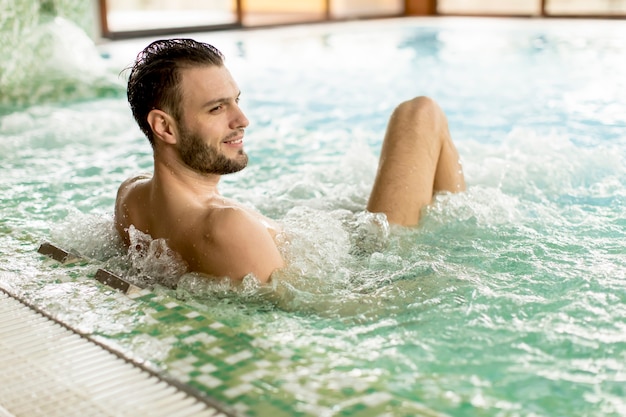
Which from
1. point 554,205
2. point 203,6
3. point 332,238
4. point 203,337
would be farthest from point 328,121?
point 203,6

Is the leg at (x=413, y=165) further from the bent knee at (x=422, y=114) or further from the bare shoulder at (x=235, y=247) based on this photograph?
the bare shoulder at (x=235, y=247)

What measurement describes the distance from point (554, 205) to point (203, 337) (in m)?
2.19

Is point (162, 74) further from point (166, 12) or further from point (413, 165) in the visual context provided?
point (166, 12)

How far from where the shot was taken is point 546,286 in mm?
2705

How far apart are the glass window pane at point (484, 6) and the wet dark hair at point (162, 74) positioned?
12397mm

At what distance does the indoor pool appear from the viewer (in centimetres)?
202

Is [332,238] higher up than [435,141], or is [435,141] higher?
[435,141]

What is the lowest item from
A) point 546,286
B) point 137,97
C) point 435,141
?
point 546,286

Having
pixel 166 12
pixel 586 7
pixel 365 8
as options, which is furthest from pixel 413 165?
pixel 166 12

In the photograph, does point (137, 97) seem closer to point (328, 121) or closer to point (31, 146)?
point (31, 146)

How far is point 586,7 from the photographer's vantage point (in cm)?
1438

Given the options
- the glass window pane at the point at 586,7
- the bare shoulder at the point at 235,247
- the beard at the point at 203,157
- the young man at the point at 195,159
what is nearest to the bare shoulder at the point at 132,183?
the young man at the point at 195,159

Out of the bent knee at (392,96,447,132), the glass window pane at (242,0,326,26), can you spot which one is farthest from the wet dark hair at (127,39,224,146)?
the glass window pane at (242,0,326,26)

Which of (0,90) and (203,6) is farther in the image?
(203,6)
